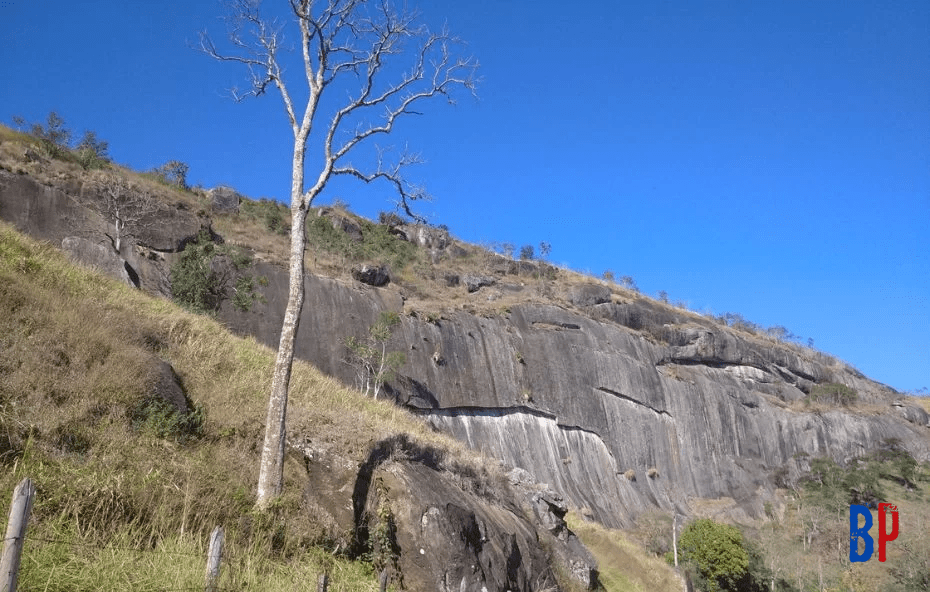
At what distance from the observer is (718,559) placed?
1228 inches

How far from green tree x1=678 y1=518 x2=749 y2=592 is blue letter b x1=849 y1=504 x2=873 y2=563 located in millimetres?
18544

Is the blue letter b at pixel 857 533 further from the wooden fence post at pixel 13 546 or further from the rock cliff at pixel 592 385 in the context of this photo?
the wooden fence post at pixel 13 546

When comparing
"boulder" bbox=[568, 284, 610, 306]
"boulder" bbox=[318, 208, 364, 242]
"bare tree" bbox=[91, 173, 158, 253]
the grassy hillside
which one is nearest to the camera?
the grassy hillside

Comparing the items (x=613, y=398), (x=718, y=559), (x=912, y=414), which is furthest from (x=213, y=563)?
(x=912, y=414)

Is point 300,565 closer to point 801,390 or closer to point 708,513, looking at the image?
point 708,513

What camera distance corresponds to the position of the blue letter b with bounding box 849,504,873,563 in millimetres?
44500

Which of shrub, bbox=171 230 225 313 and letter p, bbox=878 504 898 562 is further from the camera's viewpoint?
letter p, bbox=878 504 898 562

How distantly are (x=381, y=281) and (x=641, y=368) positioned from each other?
2292 cm

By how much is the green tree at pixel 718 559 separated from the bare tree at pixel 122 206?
30.2 meters

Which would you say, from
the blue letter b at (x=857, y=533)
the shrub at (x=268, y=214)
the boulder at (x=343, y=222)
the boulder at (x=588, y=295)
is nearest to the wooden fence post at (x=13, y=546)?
the shrub at (x=268, y=214)

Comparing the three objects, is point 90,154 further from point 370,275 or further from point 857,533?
point 857,533

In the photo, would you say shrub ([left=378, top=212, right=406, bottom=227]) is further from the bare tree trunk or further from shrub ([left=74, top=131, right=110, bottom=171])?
the bare tree trunk

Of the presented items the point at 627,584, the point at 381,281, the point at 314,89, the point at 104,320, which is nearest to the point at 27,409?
the point at 104,320

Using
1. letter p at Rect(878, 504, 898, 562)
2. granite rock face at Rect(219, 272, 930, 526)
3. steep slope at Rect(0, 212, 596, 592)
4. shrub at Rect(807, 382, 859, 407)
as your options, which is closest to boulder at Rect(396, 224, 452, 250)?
granite rock face at Rect(219, 272, 930, 526)
